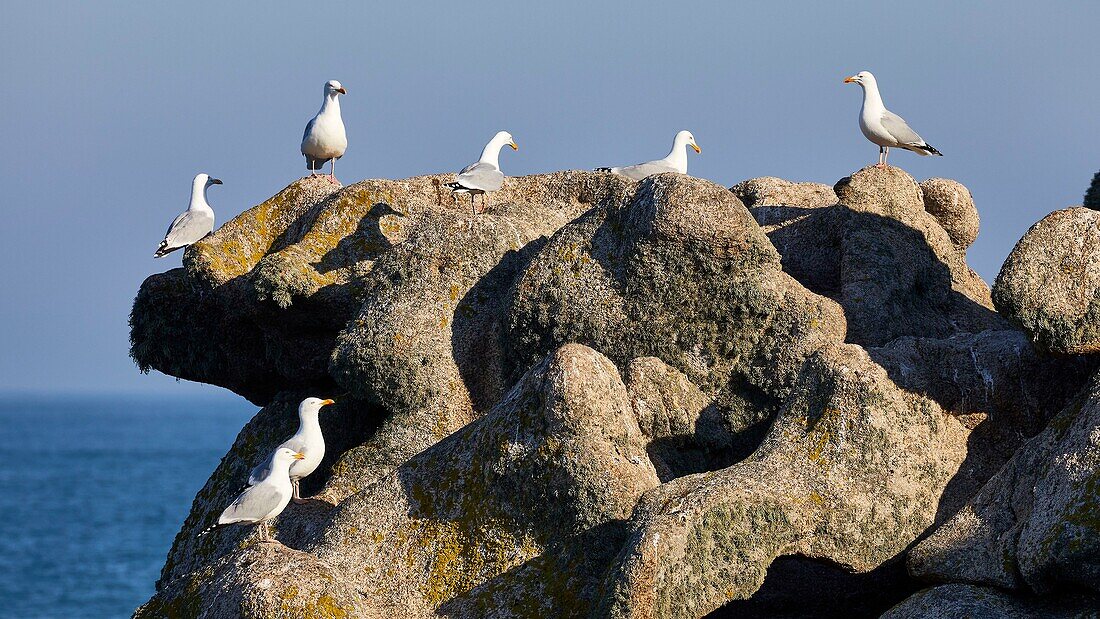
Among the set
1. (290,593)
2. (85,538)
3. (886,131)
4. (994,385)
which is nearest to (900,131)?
(886,131)

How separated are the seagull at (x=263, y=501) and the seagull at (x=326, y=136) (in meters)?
8.70

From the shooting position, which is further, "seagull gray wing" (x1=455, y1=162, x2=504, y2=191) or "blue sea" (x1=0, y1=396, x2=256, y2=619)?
"blue sea" (x1=0, y1=396, x2=256, y2=619)

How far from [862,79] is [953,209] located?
3.08m

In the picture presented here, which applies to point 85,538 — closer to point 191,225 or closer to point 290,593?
point 191,225

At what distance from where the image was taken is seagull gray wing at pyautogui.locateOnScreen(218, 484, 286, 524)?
17.4 metres

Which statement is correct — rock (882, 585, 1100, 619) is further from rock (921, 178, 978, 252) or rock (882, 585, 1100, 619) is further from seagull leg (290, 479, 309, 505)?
rock (921, 178, 978, 252)

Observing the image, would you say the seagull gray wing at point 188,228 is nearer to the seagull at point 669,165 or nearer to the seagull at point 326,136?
the seagull at point 326,136

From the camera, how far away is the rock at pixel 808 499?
48.1ft

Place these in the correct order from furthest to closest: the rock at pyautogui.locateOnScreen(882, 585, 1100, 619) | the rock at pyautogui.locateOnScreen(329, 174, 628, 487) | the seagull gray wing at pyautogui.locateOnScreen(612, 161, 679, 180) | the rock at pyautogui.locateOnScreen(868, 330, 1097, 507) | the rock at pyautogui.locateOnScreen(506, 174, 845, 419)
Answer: the seagull gray wing at pyautogui.locateOnScreen(612, 161, 679, 180) < the rock at pyautogui.locateOnScreen(329, 174, 628, 487) < the rock at pyautogui.locateOnScreen(506, 174, 845, 419) < the rock at pyautogui.locateOnScreen(868, 330, 1097, 507) < the rock at pyautogui.locateOnScreen(882, 585, 1100, 619)

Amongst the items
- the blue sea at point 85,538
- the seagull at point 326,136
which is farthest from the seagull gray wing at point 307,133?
the blue sea at point 85,538

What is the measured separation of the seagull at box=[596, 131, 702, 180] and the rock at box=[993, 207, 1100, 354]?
7.54 metres

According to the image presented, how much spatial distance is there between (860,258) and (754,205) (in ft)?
10.8

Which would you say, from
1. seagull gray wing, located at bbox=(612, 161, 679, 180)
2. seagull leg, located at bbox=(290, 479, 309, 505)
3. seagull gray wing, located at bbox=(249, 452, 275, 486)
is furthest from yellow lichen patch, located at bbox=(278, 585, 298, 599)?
seagull gray wing, located at bbox=(612, 161, 679, 180)

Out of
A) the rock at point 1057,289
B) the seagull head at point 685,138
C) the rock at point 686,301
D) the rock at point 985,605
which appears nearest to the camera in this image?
the rock at point 985,605
